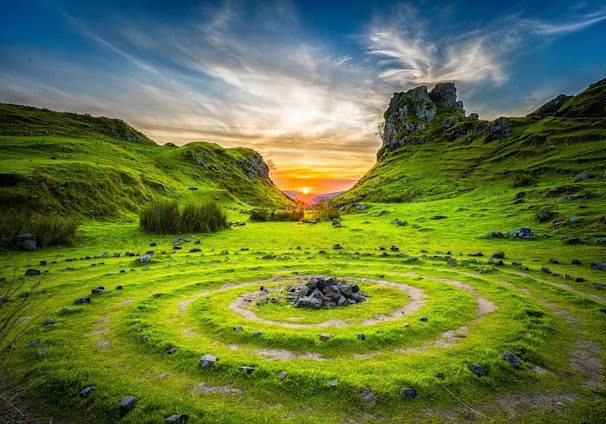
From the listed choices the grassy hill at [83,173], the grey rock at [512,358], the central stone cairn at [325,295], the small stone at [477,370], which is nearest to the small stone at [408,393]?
the small stone at [477,370]

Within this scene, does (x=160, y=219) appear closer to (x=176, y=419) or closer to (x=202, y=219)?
(x=202, y=219)

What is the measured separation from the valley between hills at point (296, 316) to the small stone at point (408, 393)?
3 centimetres

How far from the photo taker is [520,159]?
7150cm

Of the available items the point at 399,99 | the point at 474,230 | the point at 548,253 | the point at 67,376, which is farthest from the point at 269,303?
the point at 399,99

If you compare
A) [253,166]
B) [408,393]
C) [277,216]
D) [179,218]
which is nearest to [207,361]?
[408,393]

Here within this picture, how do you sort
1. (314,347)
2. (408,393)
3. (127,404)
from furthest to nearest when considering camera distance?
(314,347) < (408,393) < (127,404)

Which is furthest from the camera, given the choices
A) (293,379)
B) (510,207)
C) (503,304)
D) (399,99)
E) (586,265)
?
(399,99)

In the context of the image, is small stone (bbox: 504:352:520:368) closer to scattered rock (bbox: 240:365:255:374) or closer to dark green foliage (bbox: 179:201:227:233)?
scattered rock (bbox: 240:365:255:374)

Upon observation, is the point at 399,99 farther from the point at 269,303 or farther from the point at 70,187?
the point at 269,303

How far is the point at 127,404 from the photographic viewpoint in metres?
5.64

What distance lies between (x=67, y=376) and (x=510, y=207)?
45.0 meters

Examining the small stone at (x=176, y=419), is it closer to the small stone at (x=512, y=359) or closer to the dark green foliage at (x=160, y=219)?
the small stone at (x=512, y=359)

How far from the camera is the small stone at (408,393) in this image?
589 cm

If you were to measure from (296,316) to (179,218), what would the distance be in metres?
25.6
